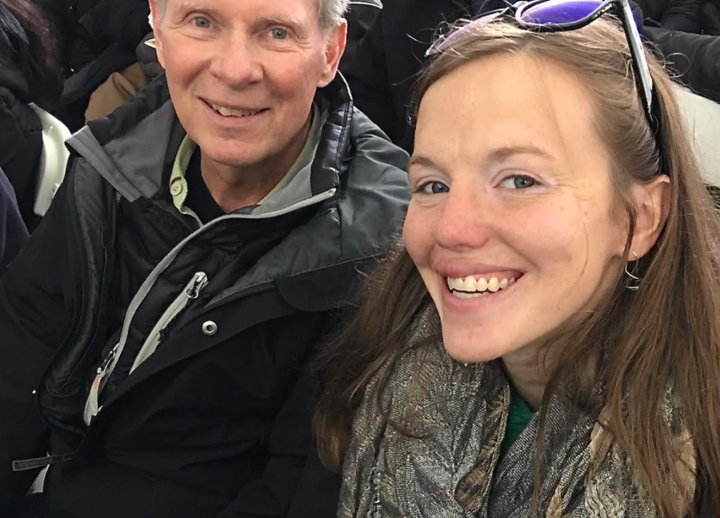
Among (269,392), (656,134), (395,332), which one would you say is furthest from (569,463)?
(269,392)

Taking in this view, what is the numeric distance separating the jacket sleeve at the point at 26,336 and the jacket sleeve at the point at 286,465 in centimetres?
49

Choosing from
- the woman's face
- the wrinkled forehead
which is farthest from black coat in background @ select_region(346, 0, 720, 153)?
the woman's face

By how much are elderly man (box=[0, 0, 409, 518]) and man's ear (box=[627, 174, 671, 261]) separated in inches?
17.1

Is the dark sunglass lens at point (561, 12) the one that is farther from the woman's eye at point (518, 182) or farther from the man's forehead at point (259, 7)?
A: the man's forehead at point (259, 7)

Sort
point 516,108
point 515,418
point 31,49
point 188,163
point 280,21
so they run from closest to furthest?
point 516,108 → point 515,418 → point 280,21 → point 188,163 → point 31,49

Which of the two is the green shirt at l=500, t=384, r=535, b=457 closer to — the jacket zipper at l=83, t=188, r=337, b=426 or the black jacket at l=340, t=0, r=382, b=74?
the jacket zipper at l=83, t=188, r=337, b=426

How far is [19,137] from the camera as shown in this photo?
80.2 inches

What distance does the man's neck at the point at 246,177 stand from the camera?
1500 mm

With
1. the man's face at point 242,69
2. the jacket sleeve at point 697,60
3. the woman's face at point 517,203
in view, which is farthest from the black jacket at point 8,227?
the jacket sleeve at point 697,60

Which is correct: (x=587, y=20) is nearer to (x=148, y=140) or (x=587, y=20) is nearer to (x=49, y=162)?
(x=148, y=140)

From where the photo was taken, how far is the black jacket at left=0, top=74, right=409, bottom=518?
135 centimetres

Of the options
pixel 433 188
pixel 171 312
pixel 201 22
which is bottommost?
pixel 171 312

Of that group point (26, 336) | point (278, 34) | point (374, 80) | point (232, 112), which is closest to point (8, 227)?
point (26, 336)

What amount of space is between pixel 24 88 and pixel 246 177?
0.94 metres
